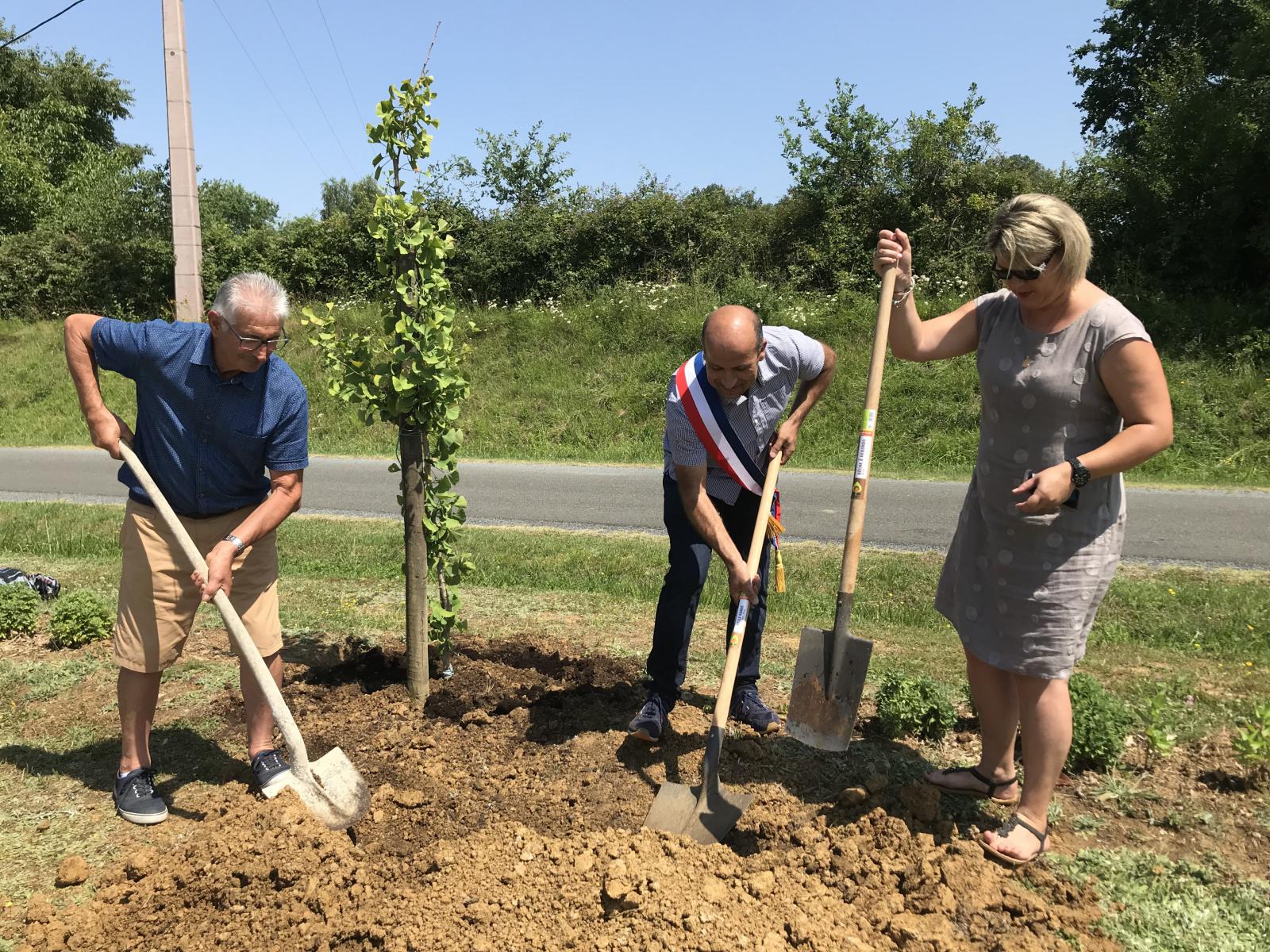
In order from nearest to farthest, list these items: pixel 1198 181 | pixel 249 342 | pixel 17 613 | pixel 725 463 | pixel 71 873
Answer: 1. pixel 71 873
2. pixel 249 342
3. pixel 725 463
4. pixel 17 613
5. pixel 1198 181

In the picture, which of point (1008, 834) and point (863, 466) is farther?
point (863, 466)

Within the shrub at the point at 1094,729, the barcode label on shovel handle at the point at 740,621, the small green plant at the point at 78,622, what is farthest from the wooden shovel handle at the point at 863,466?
the small green plant at the point at 78,622

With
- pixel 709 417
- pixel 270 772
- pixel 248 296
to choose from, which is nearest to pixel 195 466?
pixel 248 296

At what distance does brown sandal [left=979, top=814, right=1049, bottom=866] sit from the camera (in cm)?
281

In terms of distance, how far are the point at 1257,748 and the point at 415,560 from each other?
10.8 ft

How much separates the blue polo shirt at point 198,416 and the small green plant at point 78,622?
6.79 feet

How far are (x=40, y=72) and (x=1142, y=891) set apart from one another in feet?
130

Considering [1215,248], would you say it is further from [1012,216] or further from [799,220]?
[1012,216]

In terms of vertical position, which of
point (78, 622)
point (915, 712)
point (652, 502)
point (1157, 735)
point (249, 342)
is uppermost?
point (249, 342)

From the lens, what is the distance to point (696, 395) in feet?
11.0

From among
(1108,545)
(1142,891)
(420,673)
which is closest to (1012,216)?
(1108,545)

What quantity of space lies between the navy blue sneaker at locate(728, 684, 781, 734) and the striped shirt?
87cm

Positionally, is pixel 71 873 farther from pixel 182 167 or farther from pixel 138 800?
pixel 182 167

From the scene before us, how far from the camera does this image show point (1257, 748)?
10.5ft
